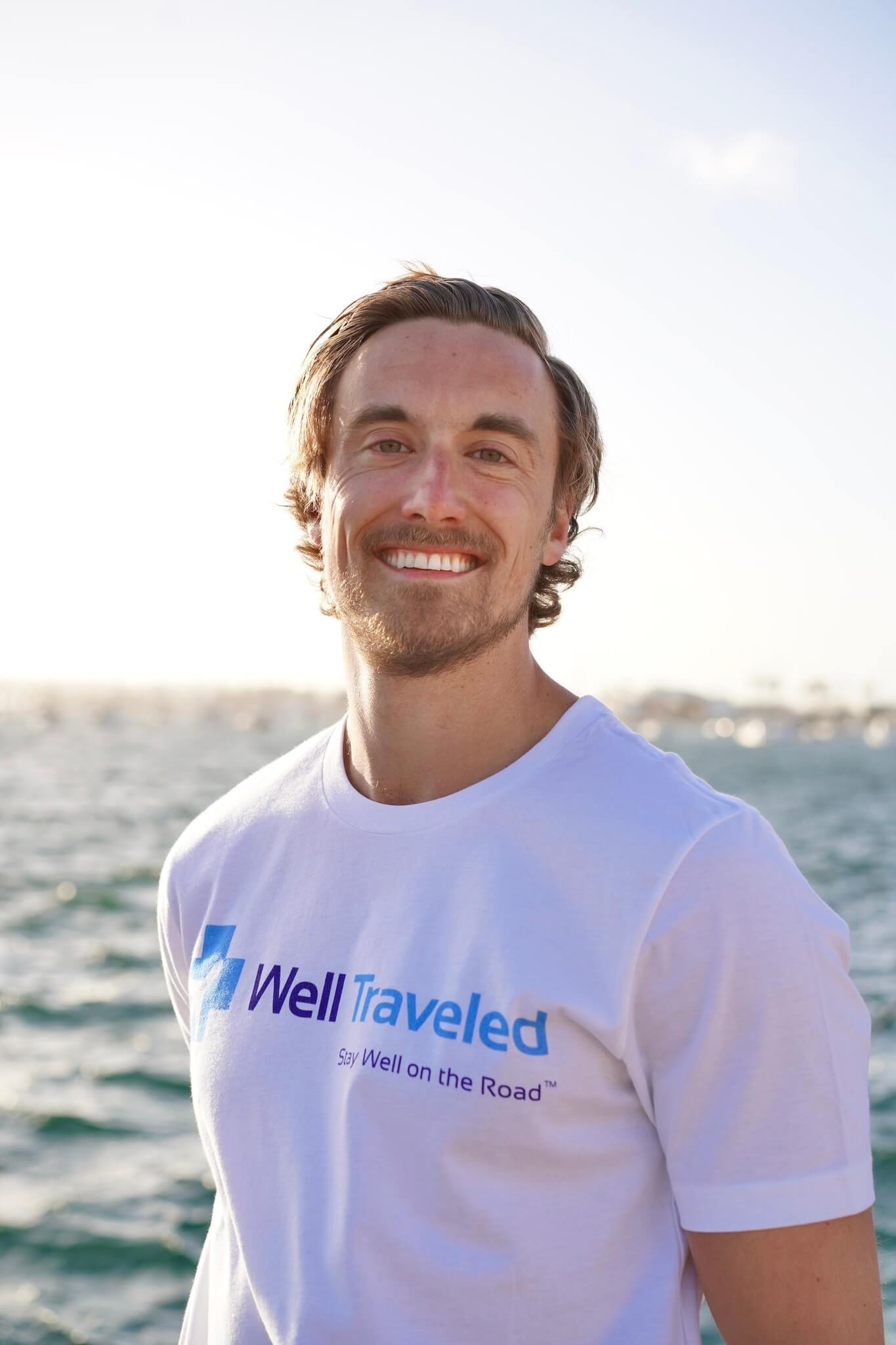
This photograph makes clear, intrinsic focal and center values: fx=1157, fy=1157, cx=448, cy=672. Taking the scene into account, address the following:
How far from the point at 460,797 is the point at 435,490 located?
0.59 metres

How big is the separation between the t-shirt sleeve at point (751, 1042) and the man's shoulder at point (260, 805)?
0.88 m

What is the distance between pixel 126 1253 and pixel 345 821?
536 cm

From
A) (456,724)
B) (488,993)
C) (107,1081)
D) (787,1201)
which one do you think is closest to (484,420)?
(456,724)

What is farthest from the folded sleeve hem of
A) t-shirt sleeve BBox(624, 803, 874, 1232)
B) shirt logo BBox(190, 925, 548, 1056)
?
shirt logo BBox(190, 925, 548, 1056)

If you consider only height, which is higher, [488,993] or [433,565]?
[433,565]

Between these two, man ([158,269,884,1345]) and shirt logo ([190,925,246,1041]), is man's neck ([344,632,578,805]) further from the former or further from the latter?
shirt logo ([190,925,246,1041])

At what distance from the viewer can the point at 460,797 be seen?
7.04 feet

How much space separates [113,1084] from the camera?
928 cm

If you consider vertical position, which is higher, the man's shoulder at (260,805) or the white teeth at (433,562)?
the white teeth at (433,562)

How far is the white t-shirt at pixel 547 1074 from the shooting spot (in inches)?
69.1

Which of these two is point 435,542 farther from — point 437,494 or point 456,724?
point 456,724

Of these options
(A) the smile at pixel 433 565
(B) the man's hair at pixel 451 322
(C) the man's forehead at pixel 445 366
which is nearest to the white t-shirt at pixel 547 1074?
(A) the smile at pixel 433 565

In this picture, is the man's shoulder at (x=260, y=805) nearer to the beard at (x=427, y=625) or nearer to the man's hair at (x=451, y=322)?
the beard at (x=427, y=625)

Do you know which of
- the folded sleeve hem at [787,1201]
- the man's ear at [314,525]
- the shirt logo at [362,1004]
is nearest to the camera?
the folded sleeve hem at [787,1201]
